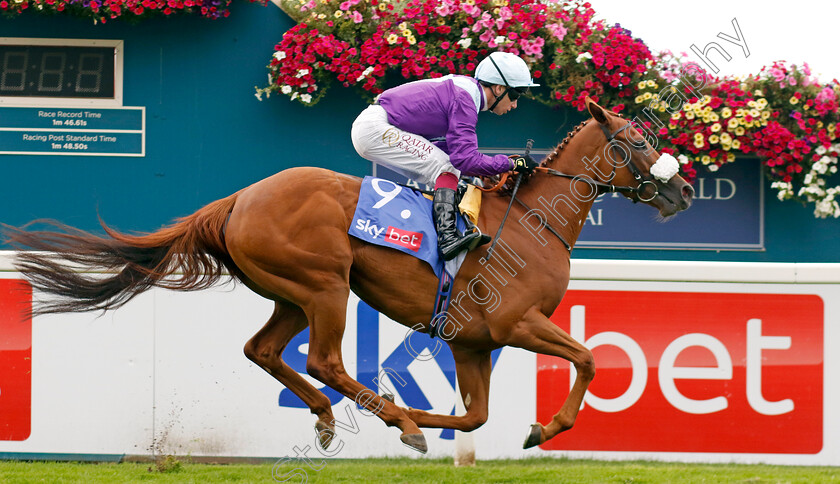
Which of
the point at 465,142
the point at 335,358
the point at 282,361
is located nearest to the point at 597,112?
the point at 465,142

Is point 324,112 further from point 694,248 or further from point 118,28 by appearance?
point 694,248

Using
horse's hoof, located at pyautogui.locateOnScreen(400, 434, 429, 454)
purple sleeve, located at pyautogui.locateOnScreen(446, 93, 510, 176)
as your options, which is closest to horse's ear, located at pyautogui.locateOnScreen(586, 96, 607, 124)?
purple sleeve, located at pyautogui.locateOnScreen(446, 93, 510, 176)

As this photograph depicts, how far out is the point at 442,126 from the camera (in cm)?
414

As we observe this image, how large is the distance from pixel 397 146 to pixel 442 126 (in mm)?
233

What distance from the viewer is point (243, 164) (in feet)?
23.5

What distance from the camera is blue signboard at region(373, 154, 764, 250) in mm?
7141

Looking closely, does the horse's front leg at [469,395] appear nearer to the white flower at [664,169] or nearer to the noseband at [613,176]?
the noseband at [613,176]

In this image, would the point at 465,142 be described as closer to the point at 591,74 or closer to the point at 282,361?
the point at 282,361

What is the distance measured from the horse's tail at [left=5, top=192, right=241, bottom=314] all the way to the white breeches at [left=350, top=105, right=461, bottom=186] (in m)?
0.67

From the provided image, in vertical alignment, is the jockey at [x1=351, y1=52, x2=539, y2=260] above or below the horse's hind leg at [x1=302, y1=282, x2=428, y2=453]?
above

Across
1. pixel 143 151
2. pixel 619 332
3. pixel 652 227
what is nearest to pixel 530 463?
pixel 619 332

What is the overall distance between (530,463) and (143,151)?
409 centimetres

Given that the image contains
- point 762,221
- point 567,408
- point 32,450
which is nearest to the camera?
point 567,408

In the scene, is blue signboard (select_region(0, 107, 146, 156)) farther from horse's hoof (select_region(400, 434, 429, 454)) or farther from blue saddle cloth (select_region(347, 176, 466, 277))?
horse's hoof (select_region(400, 434, 429, 454))
